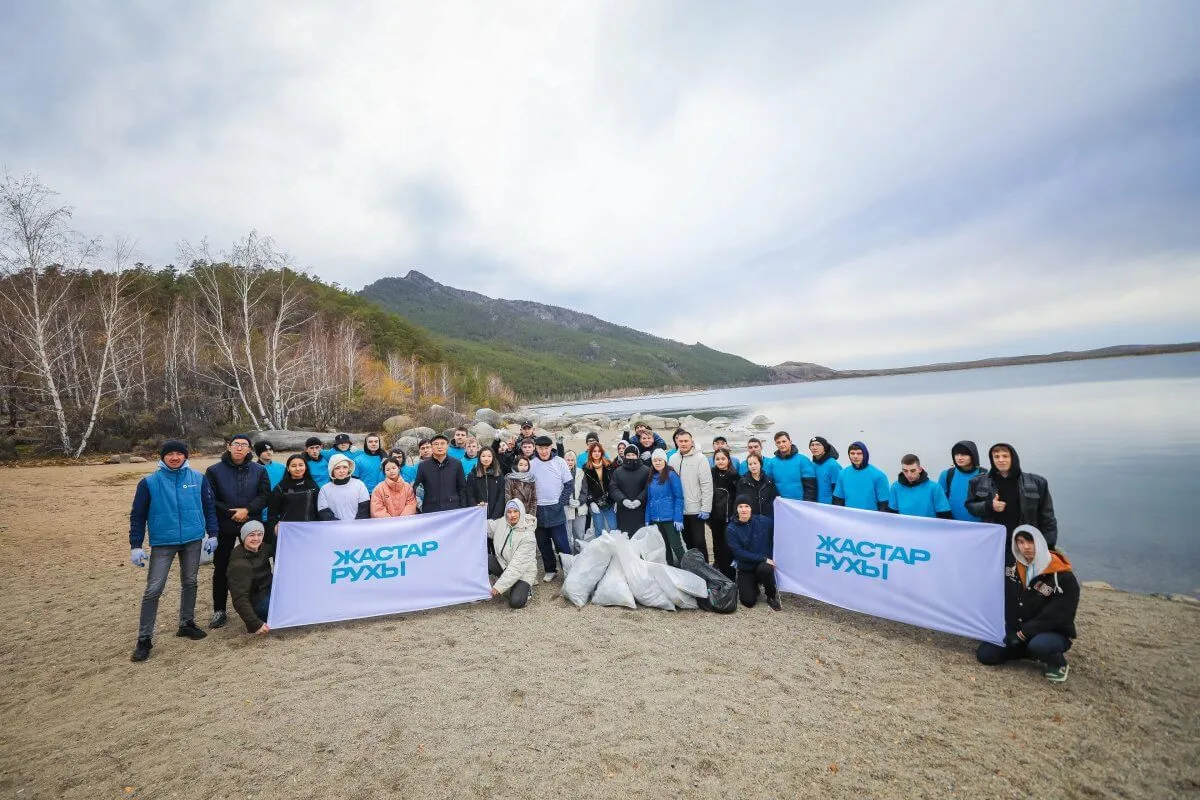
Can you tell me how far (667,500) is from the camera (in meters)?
6.68

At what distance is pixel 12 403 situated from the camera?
1834 cm

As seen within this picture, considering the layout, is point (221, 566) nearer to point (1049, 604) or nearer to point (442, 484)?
point (442, 484)

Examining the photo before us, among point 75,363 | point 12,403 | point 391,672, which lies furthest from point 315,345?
point 391,672

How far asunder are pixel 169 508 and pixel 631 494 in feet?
17.3

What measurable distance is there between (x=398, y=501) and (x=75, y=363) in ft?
78.4

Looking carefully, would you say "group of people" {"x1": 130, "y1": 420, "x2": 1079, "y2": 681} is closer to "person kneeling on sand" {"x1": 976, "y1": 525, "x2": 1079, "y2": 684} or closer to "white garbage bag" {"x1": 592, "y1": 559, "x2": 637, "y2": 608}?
"person kneeling on sand" {"x1": 976, "y1": 525, "x2": 1079, "y2": 684}

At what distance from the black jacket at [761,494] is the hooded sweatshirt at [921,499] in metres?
1.43

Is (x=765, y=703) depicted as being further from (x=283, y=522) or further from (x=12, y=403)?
(x=12, y=403)

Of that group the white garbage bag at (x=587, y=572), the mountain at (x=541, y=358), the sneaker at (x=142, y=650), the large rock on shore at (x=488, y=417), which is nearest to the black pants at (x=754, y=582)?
the white garbage bag at (x=587, y=572)

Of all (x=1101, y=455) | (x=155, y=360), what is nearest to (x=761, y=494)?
(x=1101, y=455)

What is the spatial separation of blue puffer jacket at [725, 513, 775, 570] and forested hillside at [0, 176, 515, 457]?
73.0 feet

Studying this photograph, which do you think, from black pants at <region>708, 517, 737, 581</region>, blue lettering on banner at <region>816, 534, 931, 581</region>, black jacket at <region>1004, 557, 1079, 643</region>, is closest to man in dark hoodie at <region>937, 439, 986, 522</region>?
blue lettering on banner at <region>816, 534, 931, 581</region>

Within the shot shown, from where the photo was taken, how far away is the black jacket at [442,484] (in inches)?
267

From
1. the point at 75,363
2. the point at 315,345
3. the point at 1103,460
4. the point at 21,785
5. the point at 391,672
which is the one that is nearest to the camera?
the point at 21,785
